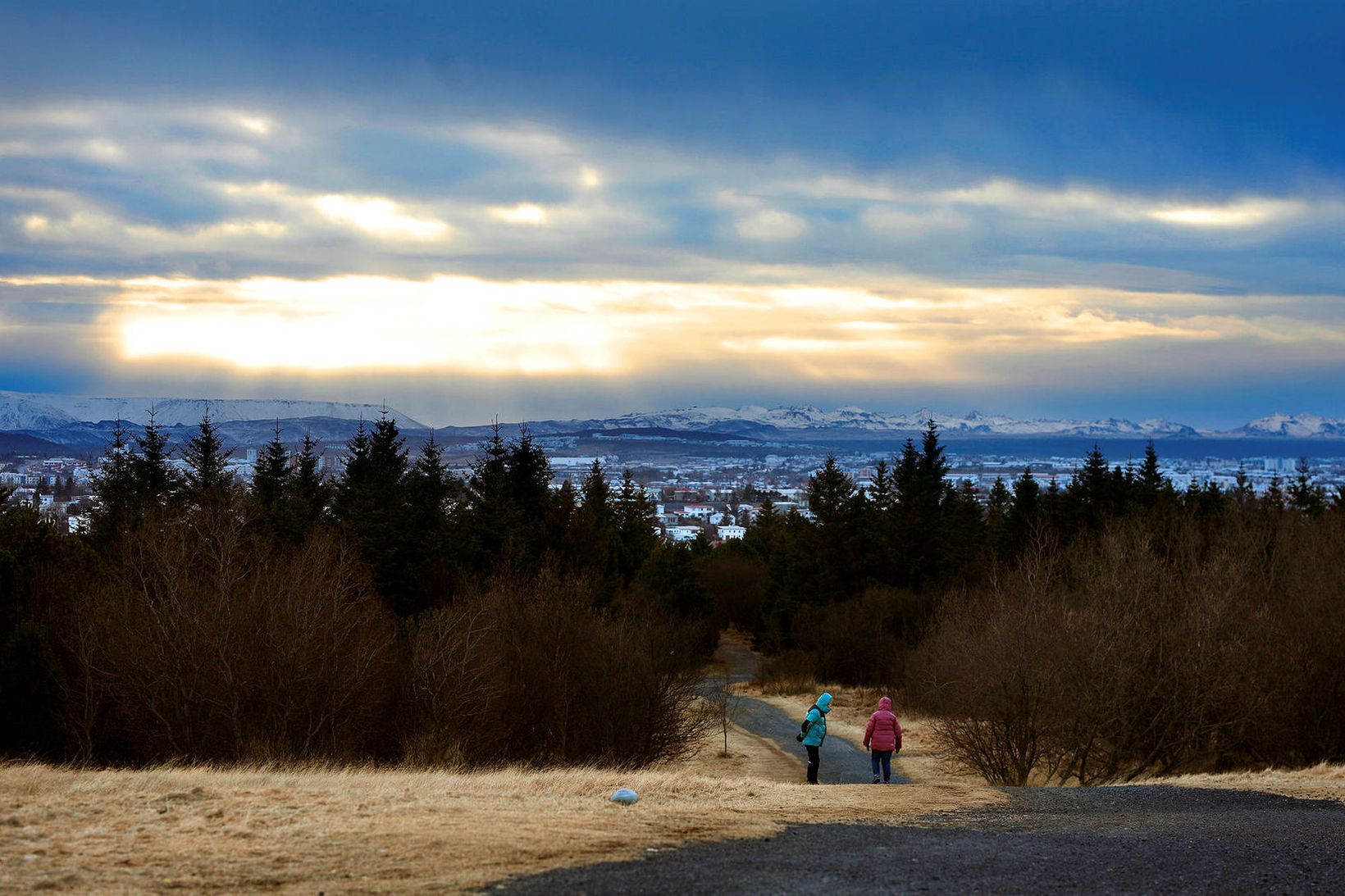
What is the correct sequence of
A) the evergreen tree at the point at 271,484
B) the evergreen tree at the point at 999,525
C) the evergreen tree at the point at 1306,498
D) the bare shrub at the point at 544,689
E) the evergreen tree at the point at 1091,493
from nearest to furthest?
the bare shrub at the point at 544,689
the evergreen tree at the point at 271,484
the evergreen tree at the point at 999,525
the evergreen tree at the point at 1091,493
the evergreen tree at the point at 1306,498

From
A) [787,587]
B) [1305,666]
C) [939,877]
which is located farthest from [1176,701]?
[787,587]

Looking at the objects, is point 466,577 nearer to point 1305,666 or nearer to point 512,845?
point 1305,666

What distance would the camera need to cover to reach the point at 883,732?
871 inches

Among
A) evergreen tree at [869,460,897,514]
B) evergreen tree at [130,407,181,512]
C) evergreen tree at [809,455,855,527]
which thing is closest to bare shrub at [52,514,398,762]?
evergreen tree at [130,407,181,512]

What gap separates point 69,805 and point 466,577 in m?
31.6

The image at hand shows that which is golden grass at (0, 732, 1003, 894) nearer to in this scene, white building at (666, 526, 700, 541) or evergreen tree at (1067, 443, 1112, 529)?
evergreen tree at (1067, 443, 1112, 529)

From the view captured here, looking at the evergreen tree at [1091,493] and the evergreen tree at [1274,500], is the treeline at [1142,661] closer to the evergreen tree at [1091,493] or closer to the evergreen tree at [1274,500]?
the evergreen tree at [1274,500]

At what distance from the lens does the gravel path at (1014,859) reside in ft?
34.2

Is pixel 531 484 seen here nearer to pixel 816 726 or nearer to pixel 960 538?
pixel 960 538

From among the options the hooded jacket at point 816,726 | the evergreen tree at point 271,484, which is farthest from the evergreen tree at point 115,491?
the hooded jacket at point 816,726

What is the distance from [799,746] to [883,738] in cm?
1648

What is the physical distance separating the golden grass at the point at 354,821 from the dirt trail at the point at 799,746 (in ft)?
27.5

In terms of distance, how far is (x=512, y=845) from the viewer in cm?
1135

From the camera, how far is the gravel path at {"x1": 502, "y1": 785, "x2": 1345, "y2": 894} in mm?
10422
